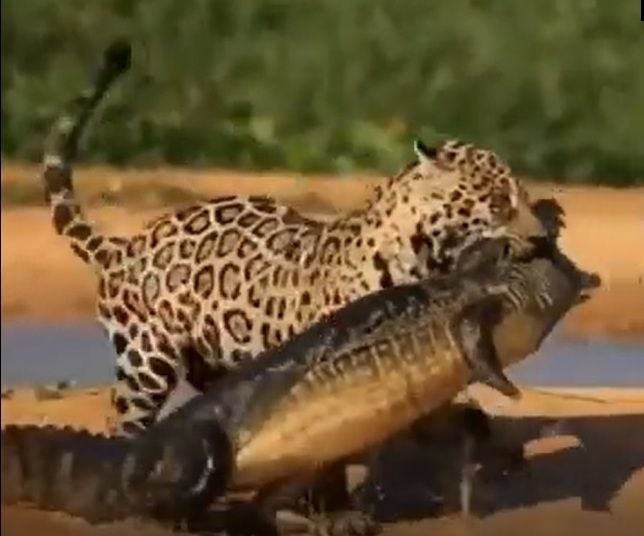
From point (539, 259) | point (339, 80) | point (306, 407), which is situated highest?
point (339, 80)

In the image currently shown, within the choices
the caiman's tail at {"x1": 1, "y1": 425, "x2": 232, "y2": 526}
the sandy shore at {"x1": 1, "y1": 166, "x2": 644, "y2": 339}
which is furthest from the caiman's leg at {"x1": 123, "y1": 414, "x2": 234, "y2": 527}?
the sandy shore at {"x1": 1, "y1": 166, "x2": 644, "y2": 339}

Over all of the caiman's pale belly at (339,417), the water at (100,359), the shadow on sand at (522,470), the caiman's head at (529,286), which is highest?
the caiman's head at (529,286)

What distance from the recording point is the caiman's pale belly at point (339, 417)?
1.21 meters

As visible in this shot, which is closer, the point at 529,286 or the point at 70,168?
the point at 70,168

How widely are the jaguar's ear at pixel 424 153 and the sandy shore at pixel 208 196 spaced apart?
0.15 feet

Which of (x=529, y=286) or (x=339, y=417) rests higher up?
(x=529, y=286)

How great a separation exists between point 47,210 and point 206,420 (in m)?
0.21

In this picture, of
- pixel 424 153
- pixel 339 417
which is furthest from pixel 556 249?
pixel 339 417

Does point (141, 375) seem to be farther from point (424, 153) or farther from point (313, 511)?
point (424, 153)

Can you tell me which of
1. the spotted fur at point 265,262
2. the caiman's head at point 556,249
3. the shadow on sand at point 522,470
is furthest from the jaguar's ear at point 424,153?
→ the shadow on sand at point 522,470

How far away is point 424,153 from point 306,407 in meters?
0.25

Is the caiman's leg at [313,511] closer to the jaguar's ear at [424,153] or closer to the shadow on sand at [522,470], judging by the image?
the shadow on sand at [522,470]

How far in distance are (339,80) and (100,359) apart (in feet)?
1.03

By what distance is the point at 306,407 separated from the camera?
1210 mm
